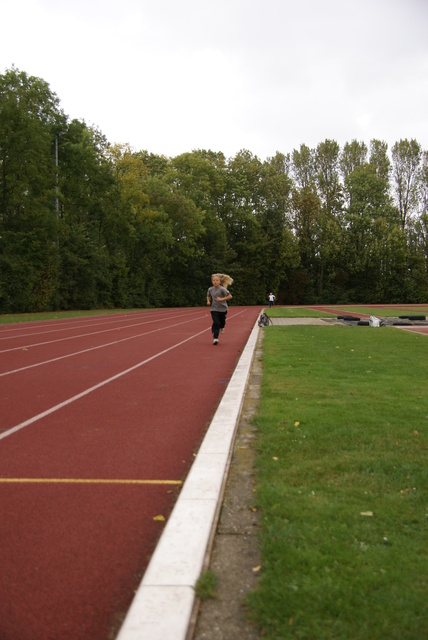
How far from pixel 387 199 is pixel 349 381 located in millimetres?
63294

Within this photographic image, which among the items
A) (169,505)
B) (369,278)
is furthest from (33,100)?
(369,278)

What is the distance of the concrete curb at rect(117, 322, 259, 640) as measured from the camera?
219 cm

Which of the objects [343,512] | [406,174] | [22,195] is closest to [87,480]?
[343,512]

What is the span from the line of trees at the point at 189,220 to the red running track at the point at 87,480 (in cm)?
2673

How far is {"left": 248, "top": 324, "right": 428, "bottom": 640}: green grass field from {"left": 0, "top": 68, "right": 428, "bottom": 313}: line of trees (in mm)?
29809

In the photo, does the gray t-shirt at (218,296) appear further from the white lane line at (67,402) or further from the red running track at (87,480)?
the red running track at (87,480)

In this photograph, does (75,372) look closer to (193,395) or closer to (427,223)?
(193,395)

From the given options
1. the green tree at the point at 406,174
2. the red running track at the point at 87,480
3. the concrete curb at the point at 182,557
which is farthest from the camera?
the green tree at the point at 406,174

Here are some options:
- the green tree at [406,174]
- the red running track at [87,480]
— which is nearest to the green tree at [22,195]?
the red running track at [87,480]

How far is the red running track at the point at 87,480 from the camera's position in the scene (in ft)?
8.02

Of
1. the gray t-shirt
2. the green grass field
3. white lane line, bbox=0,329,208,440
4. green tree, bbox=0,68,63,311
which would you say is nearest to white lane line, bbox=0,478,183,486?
the green grass field

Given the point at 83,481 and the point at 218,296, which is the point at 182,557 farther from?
the point at 218,296

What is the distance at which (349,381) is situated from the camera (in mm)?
7539

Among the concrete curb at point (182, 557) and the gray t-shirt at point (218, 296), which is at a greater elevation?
the gray t-shirt at point (218, 296)
